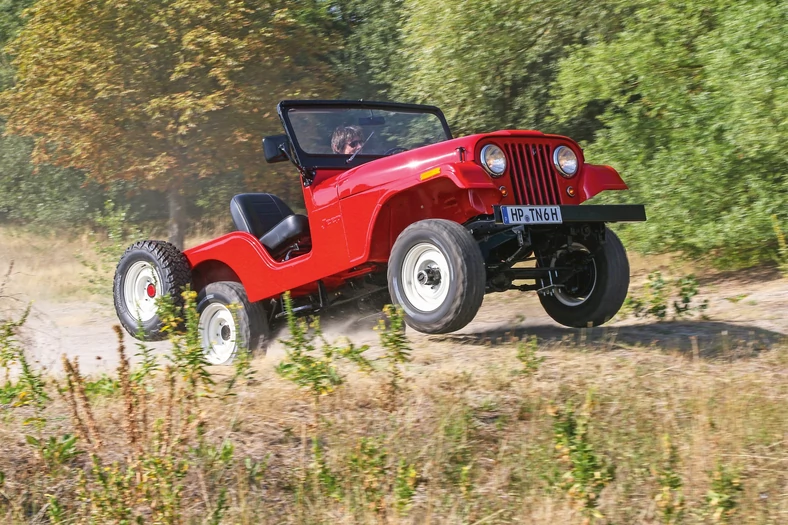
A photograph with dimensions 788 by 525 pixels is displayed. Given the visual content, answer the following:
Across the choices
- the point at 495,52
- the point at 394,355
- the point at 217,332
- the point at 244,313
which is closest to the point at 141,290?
the point at 217,332

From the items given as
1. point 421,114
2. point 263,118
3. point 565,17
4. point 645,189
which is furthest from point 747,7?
point 263,118

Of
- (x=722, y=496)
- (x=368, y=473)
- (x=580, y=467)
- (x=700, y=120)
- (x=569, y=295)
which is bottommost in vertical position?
(x=722, y=496)

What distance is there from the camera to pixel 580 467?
395cm

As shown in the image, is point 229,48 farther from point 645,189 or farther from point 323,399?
point 323,399

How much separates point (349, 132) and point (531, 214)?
2.15m

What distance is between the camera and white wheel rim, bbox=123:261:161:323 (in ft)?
26.3

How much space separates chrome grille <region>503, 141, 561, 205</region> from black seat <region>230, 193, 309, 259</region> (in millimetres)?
1921

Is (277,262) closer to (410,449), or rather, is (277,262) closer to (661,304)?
(410,449)

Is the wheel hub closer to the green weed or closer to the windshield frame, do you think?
the green weed

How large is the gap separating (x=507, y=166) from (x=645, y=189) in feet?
19.8

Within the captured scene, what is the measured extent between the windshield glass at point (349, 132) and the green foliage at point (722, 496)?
4146mm

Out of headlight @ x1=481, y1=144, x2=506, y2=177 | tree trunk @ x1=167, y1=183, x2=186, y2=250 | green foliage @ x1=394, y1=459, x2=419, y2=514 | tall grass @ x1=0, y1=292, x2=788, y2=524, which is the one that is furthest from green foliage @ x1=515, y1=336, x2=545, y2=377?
tree trunk @ x1=167, y1=183, x2=186, y2=250

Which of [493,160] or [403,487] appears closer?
[403,487]

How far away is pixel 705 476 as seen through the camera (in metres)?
4.16
